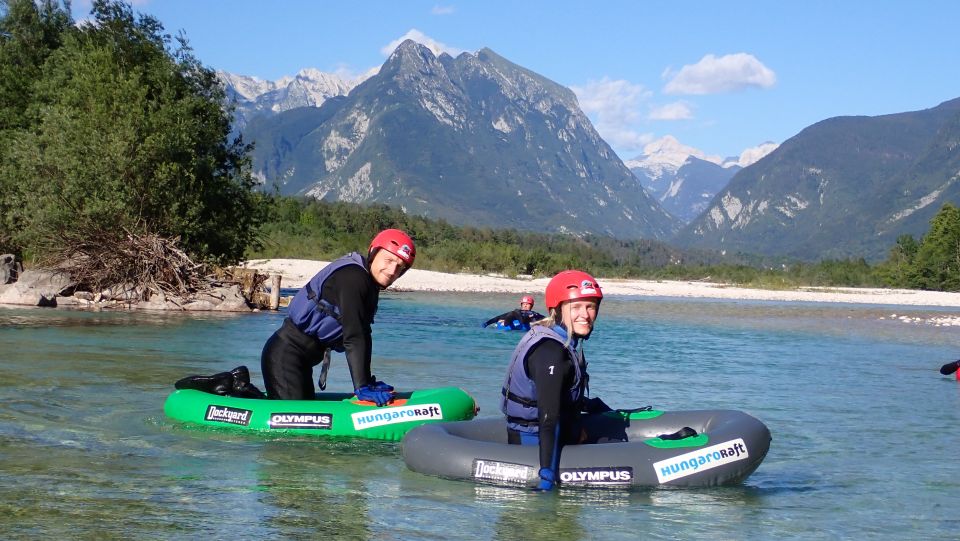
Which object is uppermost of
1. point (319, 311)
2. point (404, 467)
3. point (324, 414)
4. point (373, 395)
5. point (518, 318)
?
point (319, 311)

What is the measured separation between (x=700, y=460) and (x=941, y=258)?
65.8 meters

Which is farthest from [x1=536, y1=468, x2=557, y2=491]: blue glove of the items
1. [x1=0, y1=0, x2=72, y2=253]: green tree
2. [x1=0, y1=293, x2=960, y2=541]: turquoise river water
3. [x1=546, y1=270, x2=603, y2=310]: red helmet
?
[x1=0, y1=0, x2=72, y2=253]: green tree

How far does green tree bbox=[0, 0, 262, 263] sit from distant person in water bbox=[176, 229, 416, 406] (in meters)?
19.0

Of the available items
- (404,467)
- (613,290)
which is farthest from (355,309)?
(613,290)

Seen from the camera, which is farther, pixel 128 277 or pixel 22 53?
pixel 22 53

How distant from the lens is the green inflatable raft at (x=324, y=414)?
360 inches

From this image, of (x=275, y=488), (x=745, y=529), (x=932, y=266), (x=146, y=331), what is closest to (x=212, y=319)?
(x=146, y=331)

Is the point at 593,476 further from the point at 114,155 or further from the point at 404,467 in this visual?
the point at 114,155

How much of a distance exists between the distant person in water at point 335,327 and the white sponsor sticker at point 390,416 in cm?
12

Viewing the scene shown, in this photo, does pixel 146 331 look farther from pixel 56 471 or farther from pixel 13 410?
pixel 56 471

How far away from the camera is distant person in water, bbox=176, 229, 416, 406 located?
28.0ft

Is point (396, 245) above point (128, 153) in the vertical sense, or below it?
below

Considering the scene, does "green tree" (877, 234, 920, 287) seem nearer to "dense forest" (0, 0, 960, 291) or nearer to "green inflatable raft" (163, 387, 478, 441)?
"dense forest" (0, 0, 960, 291)

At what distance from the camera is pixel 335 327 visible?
904 centimetres
